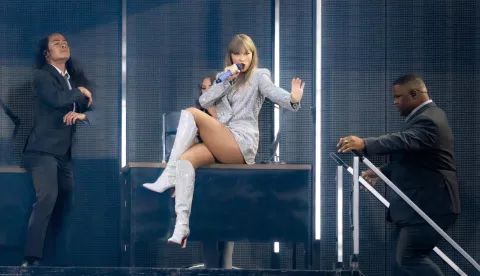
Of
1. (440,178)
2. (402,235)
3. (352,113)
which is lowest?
(402,235)

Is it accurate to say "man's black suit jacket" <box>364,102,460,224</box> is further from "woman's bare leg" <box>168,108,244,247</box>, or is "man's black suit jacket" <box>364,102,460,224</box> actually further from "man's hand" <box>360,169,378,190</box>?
"woman's bare leg" <box>168,108,244,247</box>

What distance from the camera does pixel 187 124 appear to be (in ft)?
17.4

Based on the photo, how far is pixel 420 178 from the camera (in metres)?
5.22

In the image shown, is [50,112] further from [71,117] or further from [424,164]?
[424,164]

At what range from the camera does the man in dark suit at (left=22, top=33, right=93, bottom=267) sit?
605 cm

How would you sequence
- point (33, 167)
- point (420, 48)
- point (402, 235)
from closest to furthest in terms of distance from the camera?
point (402, 235), point (33, 167), point (420, 48)

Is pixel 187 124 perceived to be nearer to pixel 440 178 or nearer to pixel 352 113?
pixel 440 178

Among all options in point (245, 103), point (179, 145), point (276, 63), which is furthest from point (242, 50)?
point (276, 63)

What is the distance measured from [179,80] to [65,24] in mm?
962

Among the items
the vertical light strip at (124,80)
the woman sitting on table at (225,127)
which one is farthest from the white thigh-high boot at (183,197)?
the vertical light strip at (124,80)

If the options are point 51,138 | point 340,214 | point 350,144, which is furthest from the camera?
point 51,138

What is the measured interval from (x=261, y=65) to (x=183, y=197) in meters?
1.92

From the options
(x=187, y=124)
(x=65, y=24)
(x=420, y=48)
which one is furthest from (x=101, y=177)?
(x=420, y=48)

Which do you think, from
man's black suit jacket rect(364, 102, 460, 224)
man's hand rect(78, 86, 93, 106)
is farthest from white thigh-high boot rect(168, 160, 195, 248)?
man's hand rect(78, 86, 93, 106)
